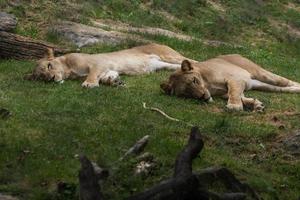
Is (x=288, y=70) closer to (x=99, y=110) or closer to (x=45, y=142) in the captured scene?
(x=99, y=110)

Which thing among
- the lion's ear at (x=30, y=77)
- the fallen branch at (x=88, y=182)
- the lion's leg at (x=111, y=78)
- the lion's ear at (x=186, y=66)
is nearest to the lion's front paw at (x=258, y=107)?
the lion's ear at (x=186, y=66)

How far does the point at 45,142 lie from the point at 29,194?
1551 mm

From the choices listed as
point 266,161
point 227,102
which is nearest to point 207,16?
point 227,102

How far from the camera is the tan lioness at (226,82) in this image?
12617 mm

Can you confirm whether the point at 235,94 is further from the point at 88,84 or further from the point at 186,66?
the point at 88,84

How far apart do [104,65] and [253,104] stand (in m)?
3.79

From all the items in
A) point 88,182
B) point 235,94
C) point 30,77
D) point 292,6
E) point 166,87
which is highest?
point 88,182

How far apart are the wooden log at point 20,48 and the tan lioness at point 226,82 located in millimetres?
4521

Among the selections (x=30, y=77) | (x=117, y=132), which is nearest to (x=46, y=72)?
(x=30, y=77)

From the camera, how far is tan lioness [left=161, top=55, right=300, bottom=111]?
1262cm

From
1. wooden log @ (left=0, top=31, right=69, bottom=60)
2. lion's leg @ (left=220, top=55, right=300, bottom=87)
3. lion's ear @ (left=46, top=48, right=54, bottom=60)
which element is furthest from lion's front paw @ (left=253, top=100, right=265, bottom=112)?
wooden log @ (left=0, top=31, right=69, bottom=60)

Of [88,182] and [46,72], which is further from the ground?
[88,182]

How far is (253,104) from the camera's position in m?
12.5

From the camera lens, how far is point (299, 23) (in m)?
26.2
